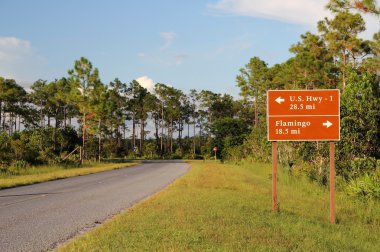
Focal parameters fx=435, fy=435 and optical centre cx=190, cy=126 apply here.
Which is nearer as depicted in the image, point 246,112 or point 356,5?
point 356,5

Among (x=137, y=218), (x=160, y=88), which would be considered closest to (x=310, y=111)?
(x=137, y=218)

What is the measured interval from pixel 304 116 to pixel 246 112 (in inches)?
3453

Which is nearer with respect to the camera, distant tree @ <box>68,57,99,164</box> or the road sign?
the road sign

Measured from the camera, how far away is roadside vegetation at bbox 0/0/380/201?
21188 mm

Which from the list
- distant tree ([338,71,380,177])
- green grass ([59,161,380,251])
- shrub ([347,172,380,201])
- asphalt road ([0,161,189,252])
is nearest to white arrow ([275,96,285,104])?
green grass ([59,161,380,251])

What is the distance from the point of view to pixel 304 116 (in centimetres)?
→ 1319

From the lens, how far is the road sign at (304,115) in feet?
42.6

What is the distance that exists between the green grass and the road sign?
2.37 meters

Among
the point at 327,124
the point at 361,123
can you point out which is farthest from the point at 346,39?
the point at 327,124

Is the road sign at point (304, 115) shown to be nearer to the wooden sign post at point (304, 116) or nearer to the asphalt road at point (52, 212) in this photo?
the wooden sign post at point (304, 116)

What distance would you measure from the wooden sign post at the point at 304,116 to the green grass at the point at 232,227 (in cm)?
151

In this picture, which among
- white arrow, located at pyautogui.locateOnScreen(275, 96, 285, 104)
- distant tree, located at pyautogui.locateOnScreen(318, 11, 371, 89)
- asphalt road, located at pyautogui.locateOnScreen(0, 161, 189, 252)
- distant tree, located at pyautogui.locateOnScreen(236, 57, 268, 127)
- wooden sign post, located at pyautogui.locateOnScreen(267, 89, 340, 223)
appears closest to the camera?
asphalt road, located at pyautogui.locateOnScreen(0, 161, 189, 252)

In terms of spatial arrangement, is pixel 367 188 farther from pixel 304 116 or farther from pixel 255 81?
pixel 255 81

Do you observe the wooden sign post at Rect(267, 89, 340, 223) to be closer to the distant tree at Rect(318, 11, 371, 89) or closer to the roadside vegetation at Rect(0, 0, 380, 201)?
the roadside vegetation at Rect(0, 0, 380, 201)
